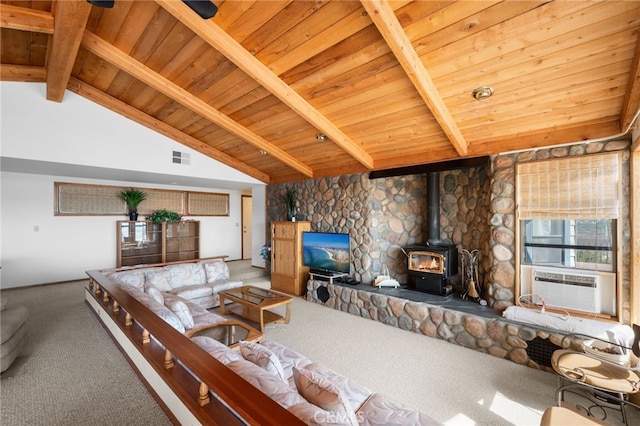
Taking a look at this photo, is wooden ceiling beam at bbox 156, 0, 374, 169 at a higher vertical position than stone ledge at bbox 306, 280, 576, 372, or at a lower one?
higher

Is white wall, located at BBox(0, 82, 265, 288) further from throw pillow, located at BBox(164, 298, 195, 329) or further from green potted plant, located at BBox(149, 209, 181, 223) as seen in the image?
throw pillow, located at BBox(164, 298, 195, 329)

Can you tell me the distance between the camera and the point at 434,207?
179 inches

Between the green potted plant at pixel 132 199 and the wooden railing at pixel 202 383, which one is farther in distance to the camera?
the green potted plant at pixel 132 199

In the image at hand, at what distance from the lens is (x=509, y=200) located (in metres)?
3.54

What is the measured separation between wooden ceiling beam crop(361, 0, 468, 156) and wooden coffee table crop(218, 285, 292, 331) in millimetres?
3015

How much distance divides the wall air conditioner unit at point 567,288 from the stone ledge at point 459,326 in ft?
2.01

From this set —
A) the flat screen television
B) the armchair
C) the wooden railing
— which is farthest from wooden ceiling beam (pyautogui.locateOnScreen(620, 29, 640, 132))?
the flat screen television

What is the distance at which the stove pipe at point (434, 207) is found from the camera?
4.54m

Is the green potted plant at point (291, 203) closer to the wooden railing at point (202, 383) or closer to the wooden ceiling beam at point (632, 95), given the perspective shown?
the wooden railing at point (202, 383)

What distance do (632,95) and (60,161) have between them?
703 cm

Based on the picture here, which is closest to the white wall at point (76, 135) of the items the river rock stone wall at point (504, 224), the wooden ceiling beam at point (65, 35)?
the wooden ceiling beam at point (65, 35)

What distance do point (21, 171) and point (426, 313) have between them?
291 inches

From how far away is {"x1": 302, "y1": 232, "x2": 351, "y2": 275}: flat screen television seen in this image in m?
5.11

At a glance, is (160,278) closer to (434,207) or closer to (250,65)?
(250,65)
